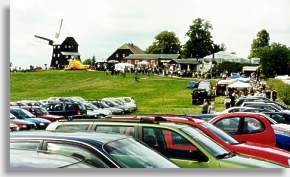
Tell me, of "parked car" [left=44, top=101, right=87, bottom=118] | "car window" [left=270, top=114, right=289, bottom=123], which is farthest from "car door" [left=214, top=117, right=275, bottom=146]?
"parked car" [left=44, top=101, right=87, bottom=118]

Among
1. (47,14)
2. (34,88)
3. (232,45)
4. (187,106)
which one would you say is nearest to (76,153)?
(47,14)

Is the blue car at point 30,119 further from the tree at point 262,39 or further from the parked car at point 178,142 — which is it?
the parked car at point 178,142

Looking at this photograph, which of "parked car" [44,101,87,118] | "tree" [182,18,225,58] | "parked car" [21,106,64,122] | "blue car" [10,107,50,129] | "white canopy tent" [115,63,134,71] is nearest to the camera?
"tree" [182,18,225,58]

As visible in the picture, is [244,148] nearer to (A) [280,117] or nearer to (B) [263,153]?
(B) [263,153]

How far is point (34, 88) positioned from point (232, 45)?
10.6 feet

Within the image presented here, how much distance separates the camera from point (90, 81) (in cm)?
1080

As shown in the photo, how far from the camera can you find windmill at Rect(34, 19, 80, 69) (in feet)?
25.8

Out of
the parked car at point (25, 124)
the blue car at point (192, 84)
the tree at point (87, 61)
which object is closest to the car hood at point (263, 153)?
the tree at point (87, 61)

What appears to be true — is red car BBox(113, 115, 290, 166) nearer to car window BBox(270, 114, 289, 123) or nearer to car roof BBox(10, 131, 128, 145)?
car roof BBox(10, 131, 128, 145)

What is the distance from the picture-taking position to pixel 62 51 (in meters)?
8.05

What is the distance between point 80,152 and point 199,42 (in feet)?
14.5

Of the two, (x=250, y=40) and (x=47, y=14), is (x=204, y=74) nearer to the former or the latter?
(x=250, y=40)

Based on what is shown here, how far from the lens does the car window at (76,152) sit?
186 inches

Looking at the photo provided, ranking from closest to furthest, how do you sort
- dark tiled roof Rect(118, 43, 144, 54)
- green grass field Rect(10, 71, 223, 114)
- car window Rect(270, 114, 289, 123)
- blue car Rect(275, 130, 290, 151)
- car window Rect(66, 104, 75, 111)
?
1. dark tiled roof Rect(118, 43, 144, 54)
2. green grass field Rect(10, 71, 223, 114)
3. blue car Rect(275, 130, 290, 151)
4. car window Rect(270, 114, 289, 123)
5. car window Rect(66, 104, 75, 111)
